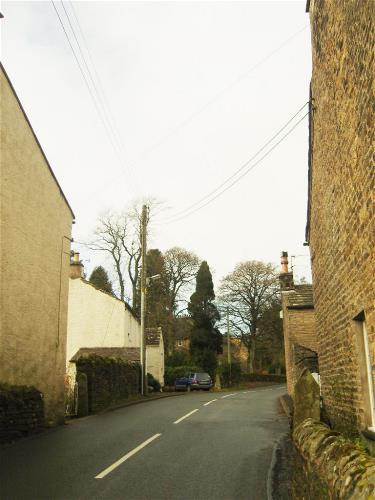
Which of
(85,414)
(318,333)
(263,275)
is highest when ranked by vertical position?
(263,275)

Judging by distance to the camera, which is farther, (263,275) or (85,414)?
(263,275)

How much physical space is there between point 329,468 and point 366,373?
2858 millimetres

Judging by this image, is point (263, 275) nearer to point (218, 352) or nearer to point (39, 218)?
point (218, 352)

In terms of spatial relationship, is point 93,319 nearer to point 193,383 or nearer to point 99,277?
point 193,383

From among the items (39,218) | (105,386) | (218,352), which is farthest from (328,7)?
(218,352)

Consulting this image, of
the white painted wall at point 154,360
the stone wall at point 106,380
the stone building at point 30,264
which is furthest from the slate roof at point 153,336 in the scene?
the stone building at point 30,264

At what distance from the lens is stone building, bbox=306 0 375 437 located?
19.1 feet

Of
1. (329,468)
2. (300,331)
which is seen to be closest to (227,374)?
(300,331)

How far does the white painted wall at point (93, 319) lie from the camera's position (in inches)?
1529

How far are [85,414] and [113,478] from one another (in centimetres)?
1201

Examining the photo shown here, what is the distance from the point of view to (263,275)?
55.6m

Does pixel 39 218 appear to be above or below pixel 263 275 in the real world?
below

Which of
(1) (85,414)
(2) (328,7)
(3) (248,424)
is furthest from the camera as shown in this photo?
(1) (85,414)

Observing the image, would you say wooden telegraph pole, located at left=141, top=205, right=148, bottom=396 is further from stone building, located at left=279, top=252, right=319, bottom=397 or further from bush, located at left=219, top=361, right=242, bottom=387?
bush, located at left=219, top=361, right=242, bottom=387
